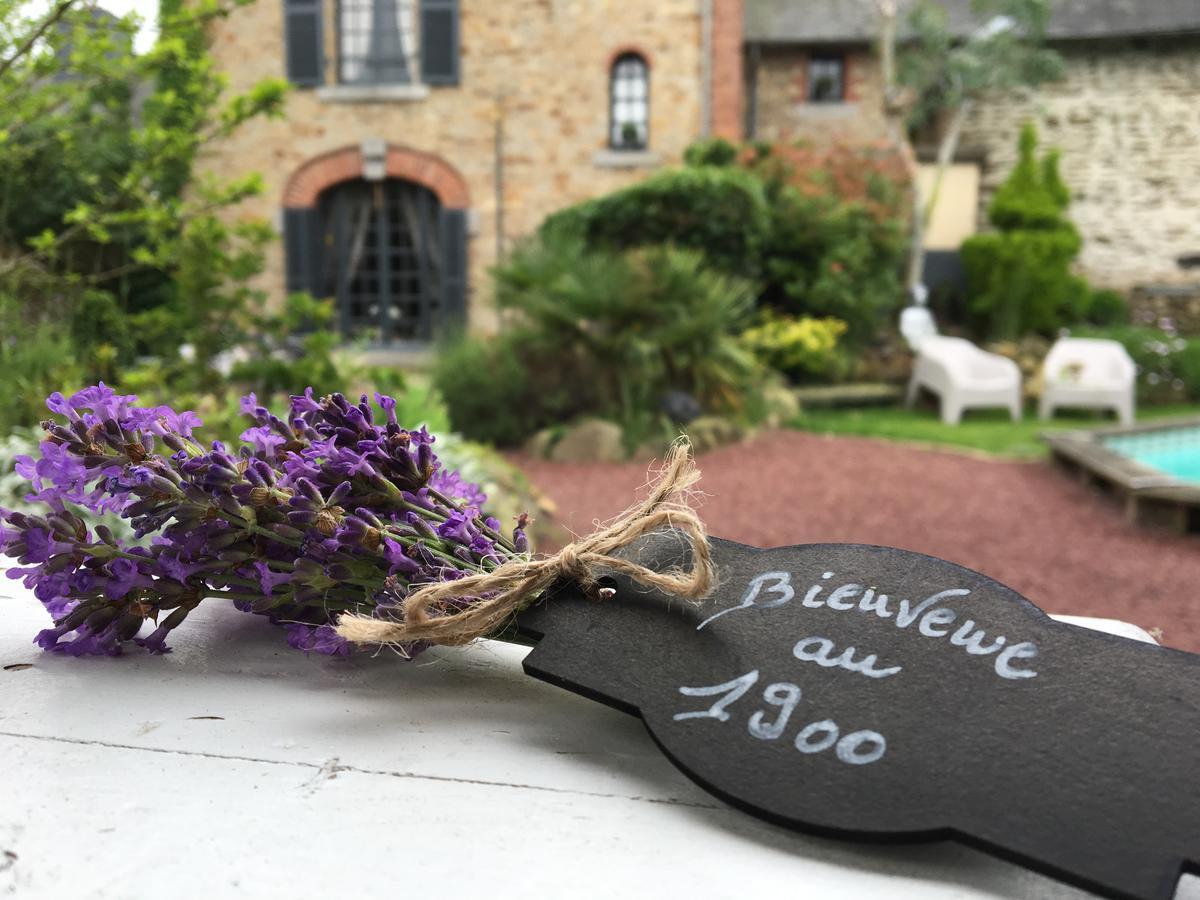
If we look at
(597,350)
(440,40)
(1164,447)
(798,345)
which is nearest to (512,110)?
(440,40)

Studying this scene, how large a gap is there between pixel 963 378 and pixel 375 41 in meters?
8.82

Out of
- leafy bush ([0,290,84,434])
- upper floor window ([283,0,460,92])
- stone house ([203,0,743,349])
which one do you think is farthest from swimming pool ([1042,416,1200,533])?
upper floor window ([283,0,460,92])

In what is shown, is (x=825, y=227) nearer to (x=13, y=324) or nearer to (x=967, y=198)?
(x=967, y=198)

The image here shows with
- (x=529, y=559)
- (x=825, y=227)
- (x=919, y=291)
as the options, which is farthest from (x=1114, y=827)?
(x=919, y=291)

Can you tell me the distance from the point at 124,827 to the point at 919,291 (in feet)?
48.7

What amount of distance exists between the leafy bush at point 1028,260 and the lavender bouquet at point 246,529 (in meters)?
14.8

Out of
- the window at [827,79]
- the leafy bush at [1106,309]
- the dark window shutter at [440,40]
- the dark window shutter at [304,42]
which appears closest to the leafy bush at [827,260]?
the window at [827,79]

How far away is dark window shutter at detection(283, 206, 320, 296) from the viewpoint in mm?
14258

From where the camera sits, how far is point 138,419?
3.40 feet

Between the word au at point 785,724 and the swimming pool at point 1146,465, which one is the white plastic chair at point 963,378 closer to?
the swimming pool at point 1146,465

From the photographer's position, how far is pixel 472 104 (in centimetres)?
1402

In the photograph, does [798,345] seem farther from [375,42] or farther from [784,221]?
[375,42]

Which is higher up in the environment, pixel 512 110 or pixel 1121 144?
pixel 512 110

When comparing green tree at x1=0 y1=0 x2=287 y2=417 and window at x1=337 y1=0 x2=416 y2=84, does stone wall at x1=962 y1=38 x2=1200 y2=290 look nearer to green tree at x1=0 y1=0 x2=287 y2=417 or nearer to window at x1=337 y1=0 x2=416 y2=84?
Result: window at x1=337 y1=0 x2=416 y2=84
